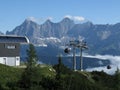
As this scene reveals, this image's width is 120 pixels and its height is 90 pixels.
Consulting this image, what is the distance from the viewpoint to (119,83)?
93625 millimetres

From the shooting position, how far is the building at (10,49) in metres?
93.6

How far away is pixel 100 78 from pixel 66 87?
3379cm

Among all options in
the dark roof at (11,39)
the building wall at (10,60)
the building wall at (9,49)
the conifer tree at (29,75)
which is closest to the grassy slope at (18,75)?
the conifer tree at (29,75)

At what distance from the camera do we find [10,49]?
95.2m

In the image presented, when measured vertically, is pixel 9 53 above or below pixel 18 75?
above

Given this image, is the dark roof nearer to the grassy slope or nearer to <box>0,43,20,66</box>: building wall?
<box>0,43,20,66</box>: building wall

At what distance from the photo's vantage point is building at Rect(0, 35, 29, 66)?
93562 mm

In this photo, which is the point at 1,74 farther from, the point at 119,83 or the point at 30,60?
the point at 119,83

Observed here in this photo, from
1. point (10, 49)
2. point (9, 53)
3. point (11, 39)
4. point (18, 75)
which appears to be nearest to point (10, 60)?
point (9, 53)

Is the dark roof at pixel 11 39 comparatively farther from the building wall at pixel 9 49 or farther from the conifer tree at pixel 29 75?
the conifer tree at pixel 29 75

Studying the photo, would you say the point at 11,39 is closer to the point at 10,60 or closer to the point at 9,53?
the point at 9,53

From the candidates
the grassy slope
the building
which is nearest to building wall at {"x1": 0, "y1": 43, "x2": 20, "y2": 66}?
the building

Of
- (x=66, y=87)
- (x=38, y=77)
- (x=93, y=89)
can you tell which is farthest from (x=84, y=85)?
(x=38, y=77)

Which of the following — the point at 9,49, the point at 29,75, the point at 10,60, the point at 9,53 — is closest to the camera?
the point at 29,75
